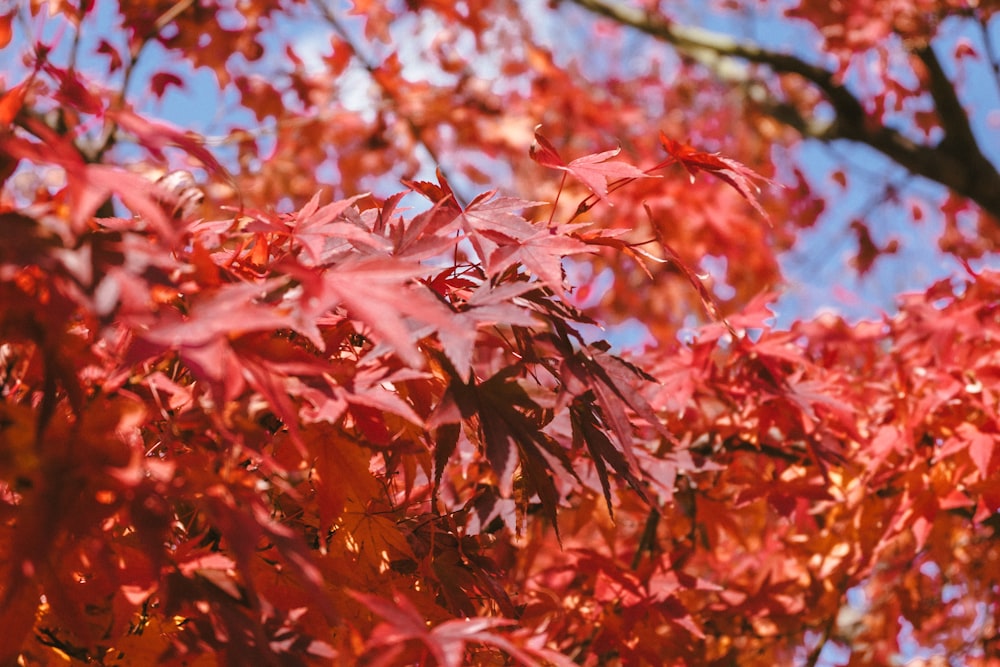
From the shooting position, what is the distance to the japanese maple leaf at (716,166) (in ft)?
3.37

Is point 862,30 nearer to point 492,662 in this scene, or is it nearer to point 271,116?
point 271,116

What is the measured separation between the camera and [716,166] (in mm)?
1039

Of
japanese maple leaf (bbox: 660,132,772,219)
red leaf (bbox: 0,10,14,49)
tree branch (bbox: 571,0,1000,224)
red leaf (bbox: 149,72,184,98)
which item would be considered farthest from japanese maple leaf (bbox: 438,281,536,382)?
tree branch (bbox: 571,0,1000,224)

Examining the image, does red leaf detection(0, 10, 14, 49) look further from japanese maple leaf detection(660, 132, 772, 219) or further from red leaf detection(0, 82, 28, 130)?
japanese maple leaf detection(660, 132, 772, 219)

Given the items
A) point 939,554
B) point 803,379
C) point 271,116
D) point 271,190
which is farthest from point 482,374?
point 271,190

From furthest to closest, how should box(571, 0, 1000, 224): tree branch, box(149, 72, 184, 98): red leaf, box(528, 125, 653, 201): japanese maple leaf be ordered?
box(571, 0, 1000, 224): tree branch
box(149, 72, 184, 98): red leaf
box(528, 125, 653, 201): japanese maple leaf

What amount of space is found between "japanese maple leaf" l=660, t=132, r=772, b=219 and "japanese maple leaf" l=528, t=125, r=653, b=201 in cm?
5

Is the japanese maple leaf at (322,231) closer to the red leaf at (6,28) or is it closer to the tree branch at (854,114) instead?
the red leaf at (6,28)

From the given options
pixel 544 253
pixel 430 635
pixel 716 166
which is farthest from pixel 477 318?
pixel 716 166

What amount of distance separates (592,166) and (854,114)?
3.17m

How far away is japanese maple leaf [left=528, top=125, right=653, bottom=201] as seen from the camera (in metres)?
1.03

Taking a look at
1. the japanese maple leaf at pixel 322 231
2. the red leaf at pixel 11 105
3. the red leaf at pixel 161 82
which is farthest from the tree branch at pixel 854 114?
the red leaf at pixel 11 105

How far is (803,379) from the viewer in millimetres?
1435

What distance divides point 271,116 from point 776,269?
2.36 metres
